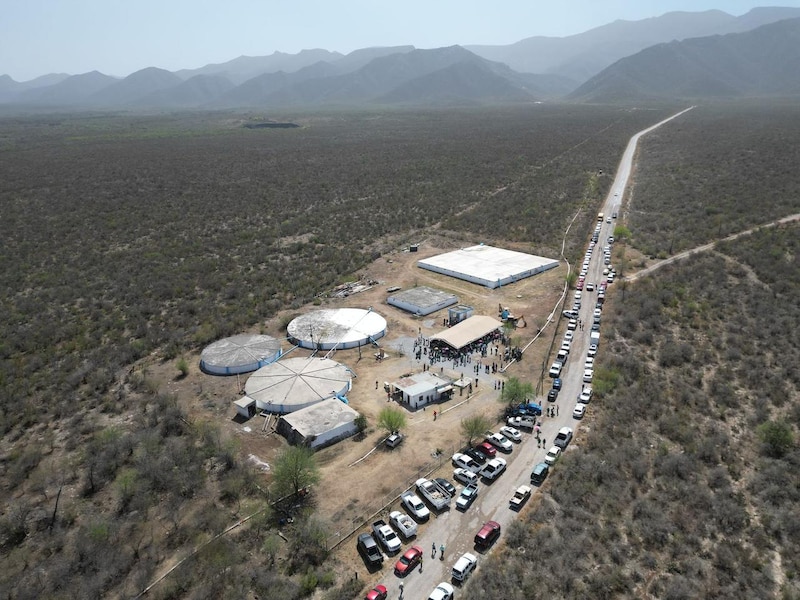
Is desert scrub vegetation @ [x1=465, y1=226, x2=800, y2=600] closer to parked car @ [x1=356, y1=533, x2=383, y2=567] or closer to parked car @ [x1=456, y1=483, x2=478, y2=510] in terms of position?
parked car @ [x1=456, y1=483, x2=478, y2=510]

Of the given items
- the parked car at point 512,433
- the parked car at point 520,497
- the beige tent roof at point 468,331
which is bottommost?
→ the beige tent roof at point 468,331

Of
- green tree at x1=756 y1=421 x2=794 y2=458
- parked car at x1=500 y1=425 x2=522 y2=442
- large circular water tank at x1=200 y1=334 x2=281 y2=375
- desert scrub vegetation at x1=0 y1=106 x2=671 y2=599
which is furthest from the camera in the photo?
large circular water tank at x1=200 y1=334 x2=281 y2=375

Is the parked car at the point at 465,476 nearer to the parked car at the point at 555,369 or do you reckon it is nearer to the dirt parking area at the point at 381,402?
the dirt parking area at the point at 381,402

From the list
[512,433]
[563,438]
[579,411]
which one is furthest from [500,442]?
[579,411]

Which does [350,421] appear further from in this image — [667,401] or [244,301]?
[244,301]

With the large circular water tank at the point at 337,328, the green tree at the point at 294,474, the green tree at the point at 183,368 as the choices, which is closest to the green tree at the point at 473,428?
the green tree at the point at 294,474

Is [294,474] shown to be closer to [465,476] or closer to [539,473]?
[465,476]

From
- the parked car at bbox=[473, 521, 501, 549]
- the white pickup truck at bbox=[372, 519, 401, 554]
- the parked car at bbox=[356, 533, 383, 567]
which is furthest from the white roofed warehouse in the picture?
the parked car at bbox=[356, 533, 383, 567]
